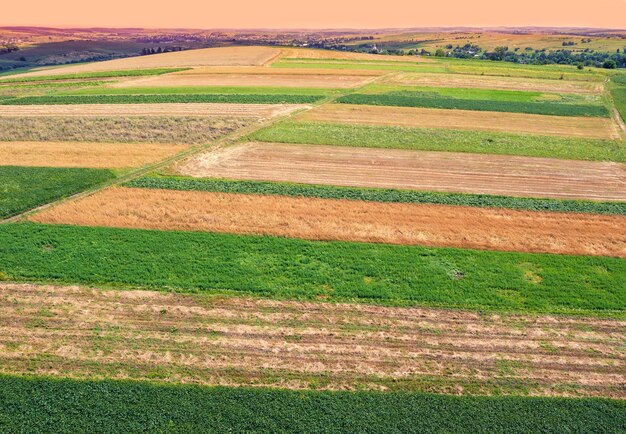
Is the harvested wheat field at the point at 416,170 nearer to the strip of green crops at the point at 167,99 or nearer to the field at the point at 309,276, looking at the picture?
the field at the point at 309,276

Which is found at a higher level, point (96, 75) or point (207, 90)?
point (96, 75)

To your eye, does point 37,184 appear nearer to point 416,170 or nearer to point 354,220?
point 354,220

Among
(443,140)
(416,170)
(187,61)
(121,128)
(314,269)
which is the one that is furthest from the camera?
(187,61)

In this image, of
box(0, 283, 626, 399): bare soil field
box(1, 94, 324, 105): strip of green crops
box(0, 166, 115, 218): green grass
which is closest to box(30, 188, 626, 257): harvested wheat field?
box(0, 166, 115, 218): green grass

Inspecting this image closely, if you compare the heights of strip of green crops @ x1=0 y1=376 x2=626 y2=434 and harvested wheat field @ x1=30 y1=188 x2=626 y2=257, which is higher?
harvested wheat field @ x1=30 y1=188 x2=626 y2=257

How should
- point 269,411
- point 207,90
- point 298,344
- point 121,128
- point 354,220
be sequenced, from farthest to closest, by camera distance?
point 207,90 → point 121,128 → point 354,220 → point 298,344 → point 269,411

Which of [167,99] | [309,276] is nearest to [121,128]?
[167,99]

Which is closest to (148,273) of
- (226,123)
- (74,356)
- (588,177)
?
(74,356)

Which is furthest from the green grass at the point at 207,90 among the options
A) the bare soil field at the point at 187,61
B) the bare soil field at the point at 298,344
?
the bare soil field at the point at 298,344

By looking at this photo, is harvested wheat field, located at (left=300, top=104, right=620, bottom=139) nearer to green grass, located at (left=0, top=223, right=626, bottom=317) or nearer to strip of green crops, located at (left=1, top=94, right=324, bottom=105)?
strip of green crops, located at (left=1, top=94, right=324, bottom=105)
